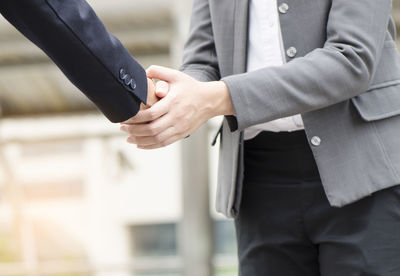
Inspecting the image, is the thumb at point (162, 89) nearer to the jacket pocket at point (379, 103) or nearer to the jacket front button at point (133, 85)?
the jacket front button at point (133, 85)

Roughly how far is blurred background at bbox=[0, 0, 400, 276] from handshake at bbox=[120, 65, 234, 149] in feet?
10.8

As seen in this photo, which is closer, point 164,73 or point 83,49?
point 83,49

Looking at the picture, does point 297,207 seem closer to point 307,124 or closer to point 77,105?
point 307,124

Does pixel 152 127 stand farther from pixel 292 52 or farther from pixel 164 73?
pixel 292 52

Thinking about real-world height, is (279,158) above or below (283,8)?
below

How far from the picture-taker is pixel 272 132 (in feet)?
3.58

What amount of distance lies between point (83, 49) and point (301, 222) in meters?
0.47

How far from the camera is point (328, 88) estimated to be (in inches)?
36.9

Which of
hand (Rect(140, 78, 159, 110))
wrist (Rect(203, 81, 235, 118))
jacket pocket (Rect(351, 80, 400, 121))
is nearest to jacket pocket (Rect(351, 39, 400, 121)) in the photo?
jacket pocket (Rect(351, 80, 400, 121))

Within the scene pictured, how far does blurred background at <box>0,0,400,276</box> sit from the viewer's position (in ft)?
14.7

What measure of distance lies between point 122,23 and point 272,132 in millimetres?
3322

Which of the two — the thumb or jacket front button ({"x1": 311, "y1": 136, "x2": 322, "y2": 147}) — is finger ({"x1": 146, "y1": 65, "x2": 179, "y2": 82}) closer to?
the thumb

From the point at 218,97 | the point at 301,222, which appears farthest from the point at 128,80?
the point at 301,222

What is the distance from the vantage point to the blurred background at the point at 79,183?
4473 millimetres
